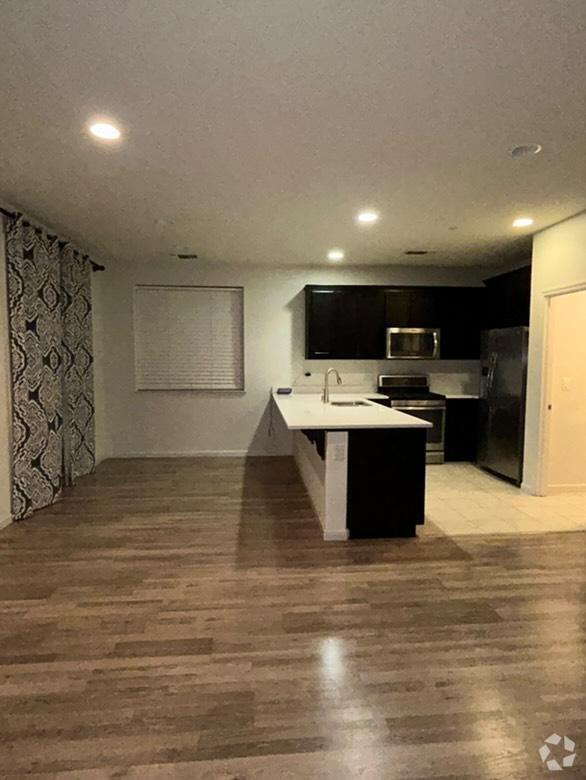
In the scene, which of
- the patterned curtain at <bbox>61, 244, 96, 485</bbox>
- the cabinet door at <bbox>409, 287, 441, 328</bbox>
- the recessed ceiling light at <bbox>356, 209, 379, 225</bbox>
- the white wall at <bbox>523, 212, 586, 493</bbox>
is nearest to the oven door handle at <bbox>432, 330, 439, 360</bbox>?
the cabinet door at <bbox>409, 287, 441, 328</bbox>

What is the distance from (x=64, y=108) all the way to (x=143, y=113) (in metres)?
0.37

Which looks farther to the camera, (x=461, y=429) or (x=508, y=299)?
(x=461, y=429)

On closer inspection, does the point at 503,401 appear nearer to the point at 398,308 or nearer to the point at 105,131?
the point at 398,308

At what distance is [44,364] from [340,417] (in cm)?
271

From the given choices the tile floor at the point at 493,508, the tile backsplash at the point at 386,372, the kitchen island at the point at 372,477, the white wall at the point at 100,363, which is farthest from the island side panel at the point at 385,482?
the white wall at the point at 100,363

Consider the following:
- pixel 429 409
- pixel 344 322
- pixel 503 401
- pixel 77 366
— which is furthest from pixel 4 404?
pixel 503 401

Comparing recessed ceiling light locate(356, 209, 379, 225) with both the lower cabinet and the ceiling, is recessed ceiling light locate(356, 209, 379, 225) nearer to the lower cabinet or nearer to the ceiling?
A: the ceiling

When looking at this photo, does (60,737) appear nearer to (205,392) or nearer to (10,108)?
(10,108)

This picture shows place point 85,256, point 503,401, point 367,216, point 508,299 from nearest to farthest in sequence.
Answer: point 367,216, point 503,401, point 85,256, point 508,299

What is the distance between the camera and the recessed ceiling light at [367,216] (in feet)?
12.8

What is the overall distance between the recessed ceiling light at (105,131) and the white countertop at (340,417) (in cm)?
202

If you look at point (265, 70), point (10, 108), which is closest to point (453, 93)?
point (265, 70)

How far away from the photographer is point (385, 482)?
3.61 meters

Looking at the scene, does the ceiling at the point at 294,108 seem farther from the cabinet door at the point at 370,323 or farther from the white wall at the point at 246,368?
the white wall at the point at 246,368
